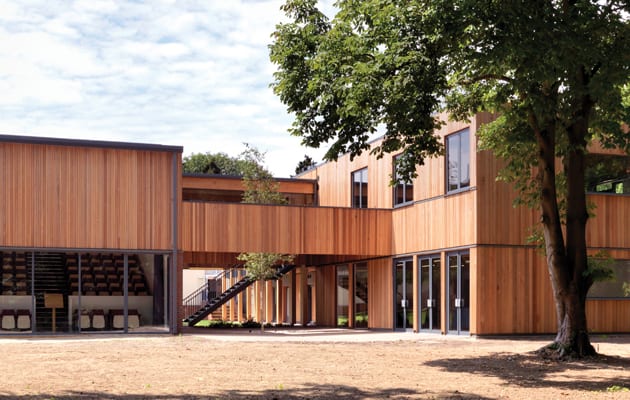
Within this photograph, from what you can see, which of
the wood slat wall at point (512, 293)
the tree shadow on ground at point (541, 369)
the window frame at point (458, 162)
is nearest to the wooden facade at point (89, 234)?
the window frame at point (458, 162)

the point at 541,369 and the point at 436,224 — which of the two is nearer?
the point at 541,369

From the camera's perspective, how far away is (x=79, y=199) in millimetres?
23891

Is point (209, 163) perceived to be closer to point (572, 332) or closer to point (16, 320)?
point (16, 320)

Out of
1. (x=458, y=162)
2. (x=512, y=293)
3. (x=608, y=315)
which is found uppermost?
(x=458, y=162)

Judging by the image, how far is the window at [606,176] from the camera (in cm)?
2523

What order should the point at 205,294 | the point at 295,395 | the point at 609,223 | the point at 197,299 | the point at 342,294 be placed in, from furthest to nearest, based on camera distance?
1. the point at 205,294
2. the point at 197,299
3. the point at 342,294
4. the point at 609,223
5. the point at 295,395

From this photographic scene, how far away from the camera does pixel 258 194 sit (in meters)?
28.9

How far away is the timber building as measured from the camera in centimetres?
2330

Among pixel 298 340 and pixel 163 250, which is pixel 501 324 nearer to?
pixel 298 340

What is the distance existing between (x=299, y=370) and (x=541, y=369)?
412 centimetres

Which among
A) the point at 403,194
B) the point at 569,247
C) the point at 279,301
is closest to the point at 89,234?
the point at 403,194

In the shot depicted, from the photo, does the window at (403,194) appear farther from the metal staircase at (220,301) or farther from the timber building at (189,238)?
the metal staircase at (220,301)

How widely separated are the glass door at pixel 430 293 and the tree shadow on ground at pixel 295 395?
1332 cm

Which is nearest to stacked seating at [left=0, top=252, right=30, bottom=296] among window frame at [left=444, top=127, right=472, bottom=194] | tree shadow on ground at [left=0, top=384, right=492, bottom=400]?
window frame at [left=444, top=127, right=472, bottom=194]
